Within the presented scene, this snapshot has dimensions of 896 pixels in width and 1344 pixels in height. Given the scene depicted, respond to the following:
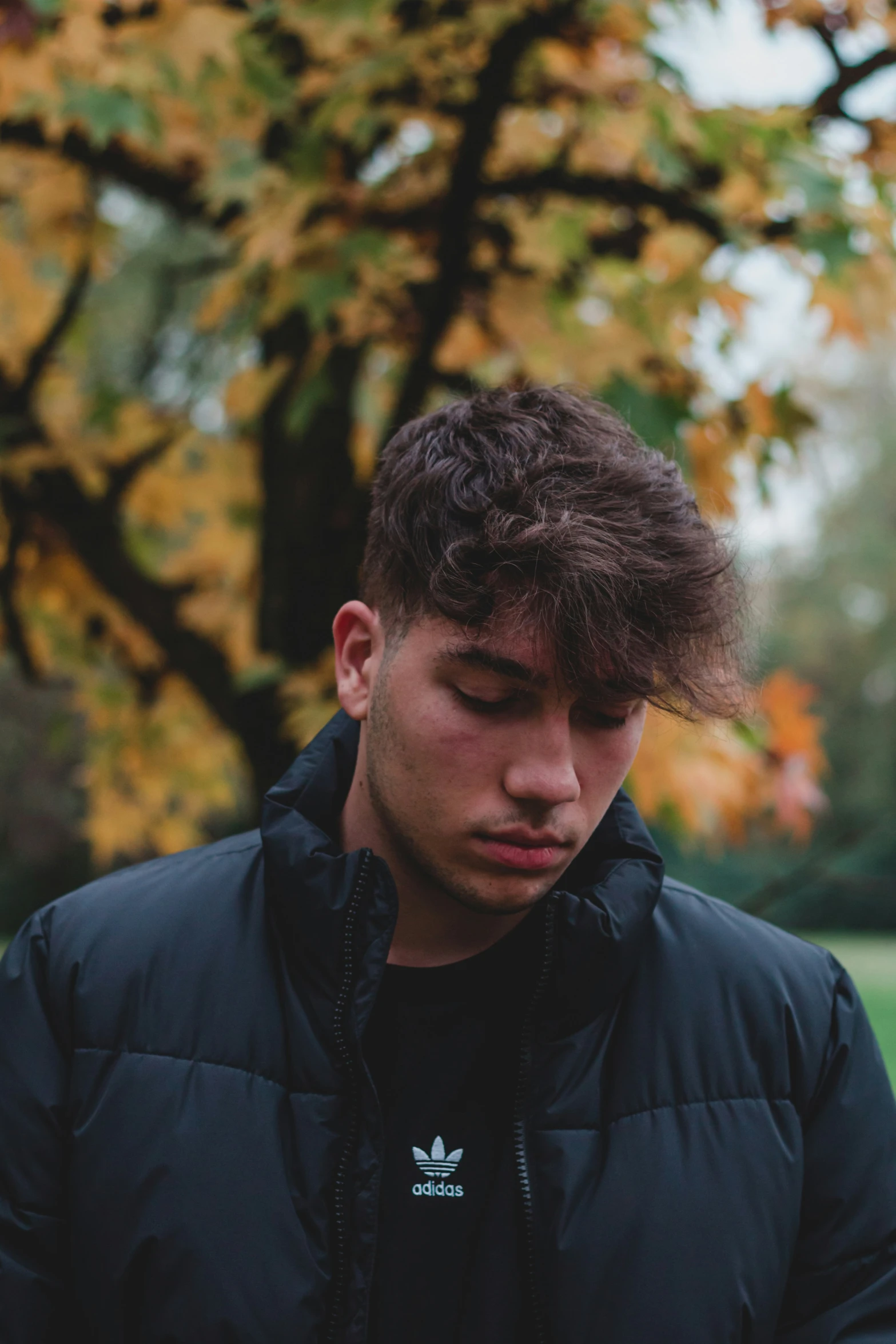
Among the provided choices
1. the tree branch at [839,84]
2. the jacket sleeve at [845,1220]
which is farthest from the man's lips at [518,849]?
the tree branch at [839,84]

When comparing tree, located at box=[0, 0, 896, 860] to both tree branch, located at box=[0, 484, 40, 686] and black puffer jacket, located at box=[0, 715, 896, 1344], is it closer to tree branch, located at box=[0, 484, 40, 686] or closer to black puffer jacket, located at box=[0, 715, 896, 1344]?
tree branch, located at box=[0, 484, 40, 686]

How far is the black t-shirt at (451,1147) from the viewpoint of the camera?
55.0 inches

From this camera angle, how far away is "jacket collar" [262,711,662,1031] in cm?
148

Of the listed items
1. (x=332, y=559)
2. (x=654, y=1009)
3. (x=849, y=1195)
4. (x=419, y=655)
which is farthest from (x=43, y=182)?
(x=849, y=1195)

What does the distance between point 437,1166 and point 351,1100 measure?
0.14 meters

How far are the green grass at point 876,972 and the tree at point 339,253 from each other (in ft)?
18.5

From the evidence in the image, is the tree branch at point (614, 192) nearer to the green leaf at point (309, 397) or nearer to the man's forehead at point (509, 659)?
the green leaf at point (309, 397)

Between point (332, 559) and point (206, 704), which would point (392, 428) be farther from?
point (206, 704)

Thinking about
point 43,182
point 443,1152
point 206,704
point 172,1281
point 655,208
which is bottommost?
point 172,1281

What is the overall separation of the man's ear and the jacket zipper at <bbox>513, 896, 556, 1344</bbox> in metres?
0.36

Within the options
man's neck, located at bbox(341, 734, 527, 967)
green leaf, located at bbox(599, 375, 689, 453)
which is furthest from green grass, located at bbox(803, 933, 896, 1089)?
man's neck, located at bbox(341, 734, 527, 967)

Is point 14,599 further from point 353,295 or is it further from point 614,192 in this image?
point 614,192

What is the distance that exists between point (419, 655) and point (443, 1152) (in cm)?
59

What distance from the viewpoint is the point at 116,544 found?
369cm
